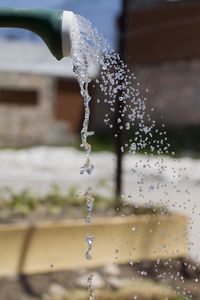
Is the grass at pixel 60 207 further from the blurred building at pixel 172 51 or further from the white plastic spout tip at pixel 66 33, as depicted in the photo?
the blurred building at pixel 172 51

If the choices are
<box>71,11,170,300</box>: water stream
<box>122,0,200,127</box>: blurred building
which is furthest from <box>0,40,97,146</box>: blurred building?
<box>71,11,170,300</box>: water stream

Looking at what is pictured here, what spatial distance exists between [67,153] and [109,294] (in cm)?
1164

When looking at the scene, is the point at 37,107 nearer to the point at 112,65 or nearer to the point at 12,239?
the point at 12,239

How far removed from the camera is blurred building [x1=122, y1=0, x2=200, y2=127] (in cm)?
1686

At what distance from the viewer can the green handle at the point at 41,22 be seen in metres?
1.45

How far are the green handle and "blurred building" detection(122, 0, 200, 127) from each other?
15321 millimetres

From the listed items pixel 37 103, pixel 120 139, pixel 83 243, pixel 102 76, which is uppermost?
pixel 102 76

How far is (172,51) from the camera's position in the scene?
17562mm

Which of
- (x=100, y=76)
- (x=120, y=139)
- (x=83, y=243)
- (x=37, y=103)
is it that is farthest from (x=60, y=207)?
(x=37, y=103)

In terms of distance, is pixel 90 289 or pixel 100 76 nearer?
pixel 100 76

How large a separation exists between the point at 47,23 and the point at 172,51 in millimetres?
16322

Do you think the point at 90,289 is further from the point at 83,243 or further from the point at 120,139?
the point at 120,139

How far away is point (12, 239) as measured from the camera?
3998 millimetres

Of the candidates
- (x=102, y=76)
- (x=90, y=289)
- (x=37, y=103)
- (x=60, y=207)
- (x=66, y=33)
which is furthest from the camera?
(x=37, y=103)
